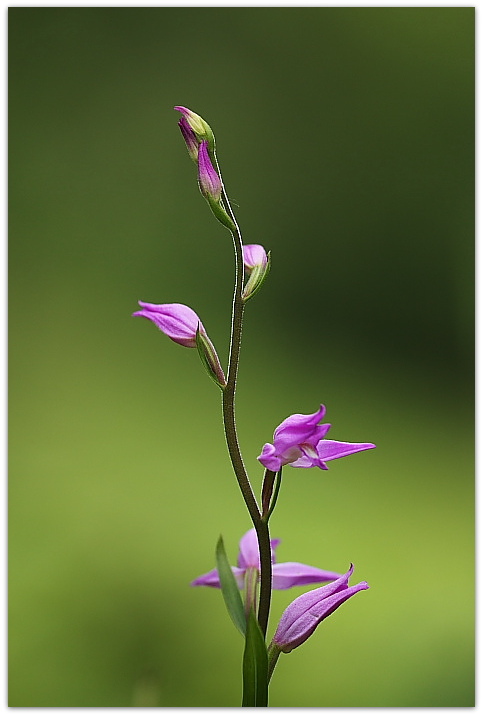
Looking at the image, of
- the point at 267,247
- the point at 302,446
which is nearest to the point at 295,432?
the point at 302,446

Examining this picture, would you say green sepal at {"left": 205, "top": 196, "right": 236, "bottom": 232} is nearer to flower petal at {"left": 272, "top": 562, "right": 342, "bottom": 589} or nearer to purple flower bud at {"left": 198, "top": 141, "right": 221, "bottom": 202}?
purple flower bud at {"left": 198, "top": 141, "right": 221, "bottom": 202}

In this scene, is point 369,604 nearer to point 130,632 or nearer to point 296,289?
point 130,632

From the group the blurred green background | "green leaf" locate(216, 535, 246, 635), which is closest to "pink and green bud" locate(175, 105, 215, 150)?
"green leaf" locate(216, 535, 246, 635)

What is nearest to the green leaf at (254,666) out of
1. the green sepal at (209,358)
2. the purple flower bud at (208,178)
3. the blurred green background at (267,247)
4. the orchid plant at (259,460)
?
the orchid plant at (259,460)

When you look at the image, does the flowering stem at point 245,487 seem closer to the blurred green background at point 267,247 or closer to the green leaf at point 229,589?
the green leaf at point 229,589

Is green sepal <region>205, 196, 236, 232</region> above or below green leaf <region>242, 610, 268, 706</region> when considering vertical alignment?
above

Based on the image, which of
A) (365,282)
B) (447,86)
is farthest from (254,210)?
(447,86)

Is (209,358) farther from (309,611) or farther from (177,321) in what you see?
(309,611)

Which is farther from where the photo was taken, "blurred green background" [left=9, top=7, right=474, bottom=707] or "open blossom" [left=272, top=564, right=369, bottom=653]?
"blurred green background" [left=9, top=7, right=474, bottom=707]
